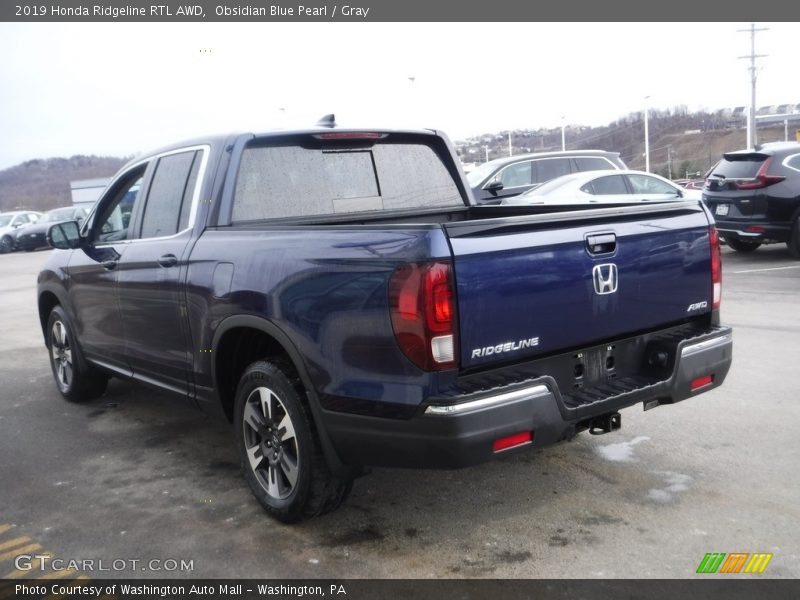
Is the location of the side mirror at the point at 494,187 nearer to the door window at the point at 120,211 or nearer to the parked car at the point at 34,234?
the door window at the point at 120,211

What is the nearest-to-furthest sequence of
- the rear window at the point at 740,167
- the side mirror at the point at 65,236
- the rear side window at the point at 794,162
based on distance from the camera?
the side mirror at the point at 65,236 → the rear side window at the point at 794,162 → the rear window at the point at 740,167

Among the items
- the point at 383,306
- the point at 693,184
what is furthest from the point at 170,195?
the point at 693,184

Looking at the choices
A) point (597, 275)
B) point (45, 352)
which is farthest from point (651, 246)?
point (45, 352)

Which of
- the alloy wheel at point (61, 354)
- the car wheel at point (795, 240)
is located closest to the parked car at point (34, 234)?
the alloy wheel at point (61, 354)

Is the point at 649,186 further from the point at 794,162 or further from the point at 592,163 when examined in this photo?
the point at 794,162

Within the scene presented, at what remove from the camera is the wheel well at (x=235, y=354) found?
4.01 m

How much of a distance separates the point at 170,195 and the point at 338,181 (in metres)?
1.04

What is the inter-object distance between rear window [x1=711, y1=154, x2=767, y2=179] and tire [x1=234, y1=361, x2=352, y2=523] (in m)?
10.6

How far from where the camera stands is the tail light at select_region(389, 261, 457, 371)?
3.03m

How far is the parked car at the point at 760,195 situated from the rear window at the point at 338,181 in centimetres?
860

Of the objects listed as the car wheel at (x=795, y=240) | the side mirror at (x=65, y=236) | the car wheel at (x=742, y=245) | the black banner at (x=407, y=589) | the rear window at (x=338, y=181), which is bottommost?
the car wheel at (x=742, y=245)

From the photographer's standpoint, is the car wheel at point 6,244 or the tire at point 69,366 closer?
the tire at point 69,366

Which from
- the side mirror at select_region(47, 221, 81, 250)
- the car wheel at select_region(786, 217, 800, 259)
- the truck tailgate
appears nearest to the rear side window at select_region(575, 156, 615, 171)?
the car wheel at select_region(786, 217, 800, 259)

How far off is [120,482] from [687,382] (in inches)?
125
